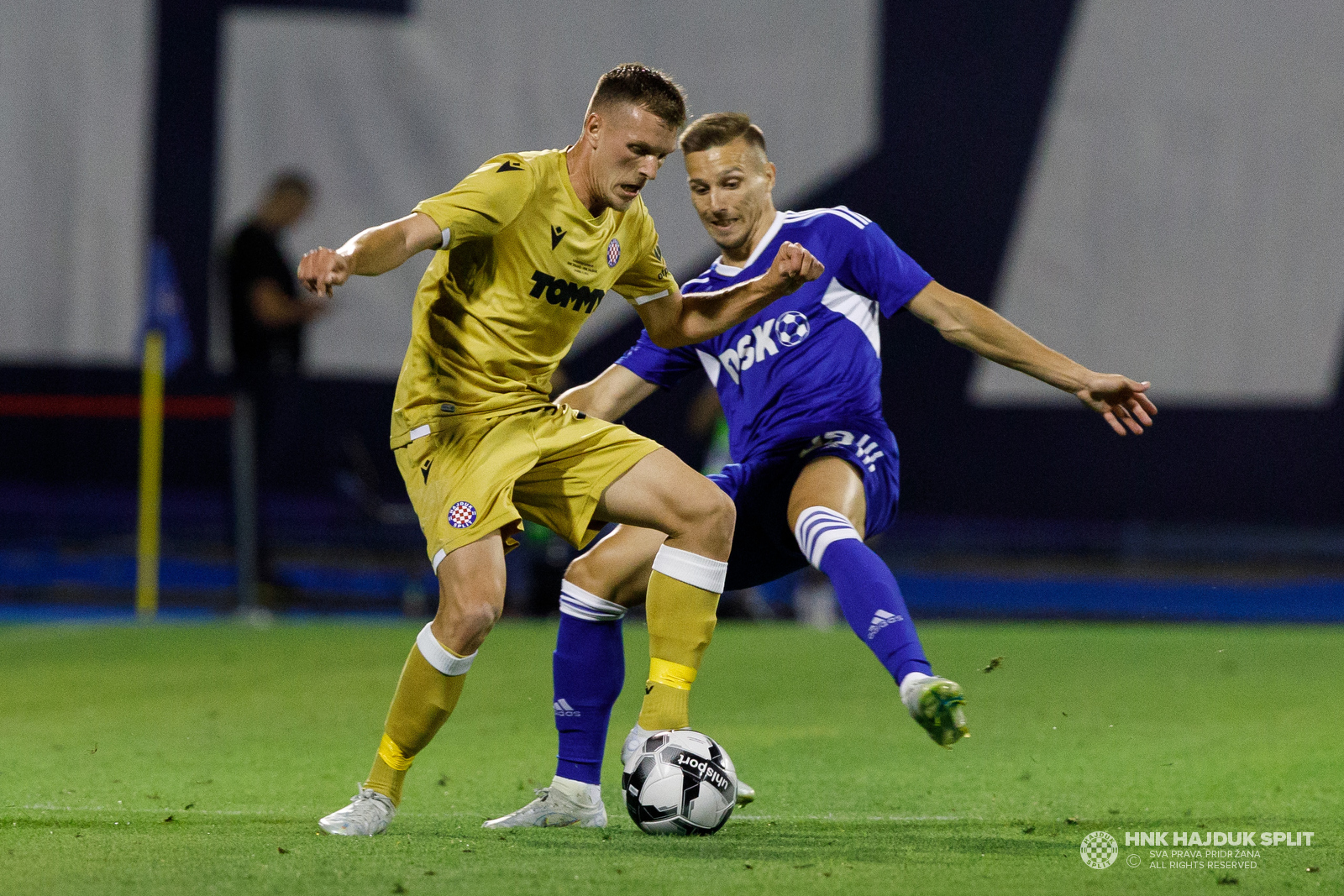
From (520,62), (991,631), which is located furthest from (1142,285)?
(520,62)

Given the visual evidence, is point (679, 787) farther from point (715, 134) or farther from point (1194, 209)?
point (1194, 209)

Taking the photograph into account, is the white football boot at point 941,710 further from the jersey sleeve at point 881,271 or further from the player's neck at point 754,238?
the player's neck at point 754,238

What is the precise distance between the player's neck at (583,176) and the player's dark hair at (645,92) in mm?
113

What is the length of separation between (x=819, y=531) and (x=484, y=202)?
1.12m

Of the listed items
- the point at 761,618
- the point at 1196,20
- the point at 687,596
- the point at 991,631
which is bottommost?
the point at 761,618

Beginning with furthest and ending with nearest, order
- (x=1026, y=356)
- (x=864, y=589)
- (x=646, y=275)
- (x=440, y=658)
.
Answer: (x=646, y=275), (x=1026, y=356), (x=864, y=589), (x=440, y=658)

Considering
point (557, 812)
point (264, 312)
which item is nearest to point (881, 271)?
point (557, 812)

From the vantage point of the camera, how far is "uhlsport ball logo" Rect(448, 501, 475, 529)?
3.59 meters

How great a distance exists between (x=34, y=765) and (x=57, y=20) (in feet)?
24.9

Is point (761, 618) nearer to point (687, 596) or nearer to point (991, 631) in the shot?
point (991, 631)

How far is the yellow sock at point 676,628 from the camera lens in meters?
3.70

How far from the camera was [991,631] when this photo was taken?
899 cm

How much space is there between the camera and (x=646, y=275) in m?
4.06

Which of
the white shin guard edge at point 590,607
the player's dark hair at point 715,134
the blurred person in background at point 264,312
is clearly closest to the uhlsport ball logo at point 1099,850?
the white shin guard edge at point 590,607
